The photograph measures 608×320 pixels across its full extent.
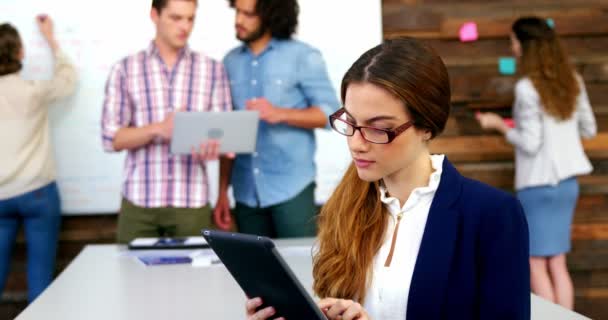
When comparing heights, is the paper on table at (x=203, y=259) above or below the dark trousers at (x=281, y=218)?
above

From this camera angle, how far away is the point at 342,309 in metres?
1.57

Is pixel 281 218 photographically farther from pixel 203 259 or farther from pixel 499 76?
pixel 499 76

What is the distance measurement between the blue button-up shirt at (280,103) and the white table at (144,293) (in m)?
0.66

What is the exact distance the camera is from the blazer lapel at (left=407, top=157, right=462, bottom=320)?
158 centimetres

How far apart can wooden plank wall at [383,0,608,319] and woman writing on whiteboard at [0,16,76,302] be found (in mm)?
1881

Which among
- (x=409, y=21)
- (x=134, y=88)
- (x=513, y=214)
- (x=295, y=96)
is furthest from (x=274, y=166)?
(x=513, y=214)

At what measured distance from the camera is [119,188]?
167 inches

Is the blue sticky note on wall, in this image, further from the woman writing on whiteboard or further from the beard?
the woman writing on whiteboard

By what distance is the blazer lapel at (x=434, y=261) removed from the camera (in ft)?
5.19

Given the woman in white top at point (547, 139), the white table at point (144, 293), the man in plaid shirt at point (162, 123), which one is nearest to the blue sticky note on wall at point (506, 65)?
the woman in white top at point (547, 139)

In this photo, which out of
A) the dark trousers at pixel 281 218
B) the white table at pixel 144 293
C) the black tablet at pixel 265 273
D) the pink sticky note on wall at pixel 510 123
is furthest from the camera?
the pink sticky note on wall at pixel 510 123

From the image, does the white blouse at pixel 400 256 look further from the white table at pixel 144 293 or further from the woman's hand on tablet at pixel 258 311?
the white table at pixel 144 293

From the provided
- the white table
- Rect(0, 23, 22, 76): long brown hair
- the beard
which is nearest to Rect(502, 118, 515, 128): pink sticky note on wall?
the beard

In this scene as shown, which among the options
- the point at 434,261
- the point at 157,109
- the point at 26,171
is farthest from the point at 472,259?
the point at 26,171
